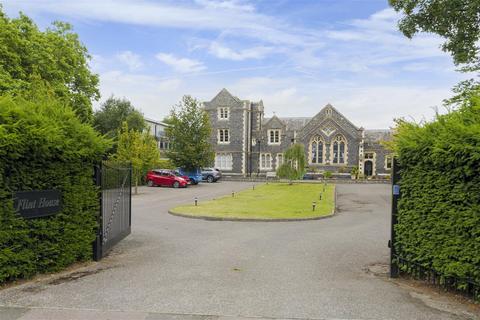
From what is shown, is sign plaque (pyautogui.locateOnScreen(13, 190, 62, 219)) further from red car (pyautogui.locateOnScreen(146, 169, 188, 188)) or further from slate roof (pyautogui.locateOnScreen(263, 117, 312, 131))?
slate roof (pyautogui.locateOnScreen(263, 117, 312, 131))

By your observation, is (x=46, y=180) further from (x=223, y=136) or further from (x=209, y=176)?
(x=223, y=136)

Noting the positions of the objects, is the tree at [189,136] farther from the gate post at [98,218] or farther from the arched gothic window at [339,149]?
the gate post at [98,218]

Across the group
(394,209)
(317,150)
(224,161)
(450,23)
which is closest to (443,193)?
(394,209)

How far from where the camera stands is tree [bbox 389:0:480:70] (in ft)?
54.4

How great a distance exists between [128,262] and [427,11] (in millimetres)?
16549

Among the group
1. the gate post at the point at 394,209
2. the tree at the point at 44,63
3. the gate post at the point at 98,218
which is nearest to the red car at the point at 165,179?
the tree at the point at 44,63

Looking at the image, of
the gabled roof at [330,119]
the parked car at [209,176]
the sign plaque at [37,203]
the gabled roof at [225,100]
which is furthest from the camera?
the gabled roof at [225,100]

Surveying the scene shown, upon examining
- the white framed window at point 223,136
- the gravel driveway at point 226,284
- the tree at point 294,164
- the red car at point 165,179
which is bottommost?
the gravel driveway at point 226,284

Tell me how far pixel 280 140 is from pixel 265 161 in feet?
12.8

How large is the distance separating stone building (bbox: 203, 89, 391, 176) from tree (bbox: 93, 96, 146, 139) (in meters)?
12.3

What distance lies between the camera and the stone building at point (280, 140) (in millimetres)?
55812

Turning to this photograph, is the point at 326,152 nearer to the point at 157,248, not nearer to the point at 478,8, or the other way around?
the point at 478,8

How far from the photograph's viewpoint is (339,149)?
56.0 meters

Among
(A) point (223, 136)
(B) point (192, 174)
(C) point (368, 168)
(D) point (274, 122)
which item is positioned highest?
(D) point (274, 122)
